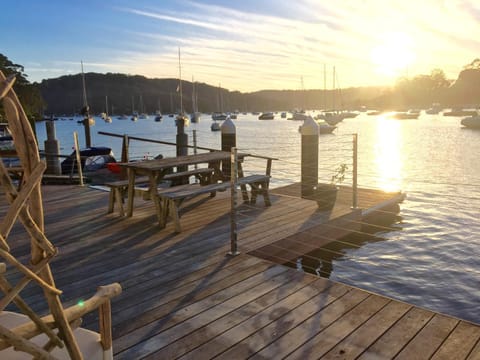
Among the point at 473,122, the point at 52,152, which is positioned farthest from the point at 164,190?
the point at 473,122

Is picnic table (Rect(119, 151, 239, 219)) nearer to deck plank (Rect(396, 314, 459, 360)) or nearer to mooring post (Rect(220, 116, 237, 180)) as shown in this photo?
mooring post (Rect(220, 116, 237, 180))

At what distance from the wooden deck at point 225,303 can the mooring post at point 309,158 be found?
2221 millimetres

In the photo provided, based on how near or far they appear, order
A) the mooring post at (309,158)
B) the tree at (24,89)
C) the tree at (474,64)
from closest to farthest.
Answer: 1. the mooring post at (309,158)
2. the tree at (24,89)
3. the tree at (474,64)

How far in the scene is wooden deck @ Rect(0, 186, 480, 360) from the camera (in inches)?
130

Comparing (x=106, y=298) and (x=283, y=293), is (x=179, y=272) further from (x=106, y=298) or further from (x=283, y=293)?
(x=106, y=298)

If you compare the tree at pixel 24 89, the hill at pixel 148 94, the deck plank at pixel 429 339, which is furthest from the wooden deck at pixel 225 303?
the hill at pixel 148 94

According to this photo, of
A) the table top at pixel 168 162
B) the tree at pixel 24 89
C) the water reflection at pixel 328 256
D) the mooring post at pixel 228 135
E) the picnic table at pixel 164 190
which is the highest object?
the tree at pixel 24 89

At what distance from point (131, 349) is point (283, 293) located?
1.62 meters

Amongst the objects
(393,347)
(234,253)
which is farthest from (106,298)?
(234,253)

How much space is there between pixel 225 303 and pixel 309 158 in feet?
17.8

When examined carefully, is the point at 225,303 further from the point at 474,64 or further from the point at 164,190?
the point at 474,64

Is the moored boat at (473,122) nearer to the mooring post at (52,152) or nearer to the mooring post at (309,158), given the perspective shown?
the mooring post at (52,152)

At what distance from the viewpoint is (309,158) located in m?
8.95

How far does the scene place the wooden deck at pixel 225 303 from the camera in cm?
329
